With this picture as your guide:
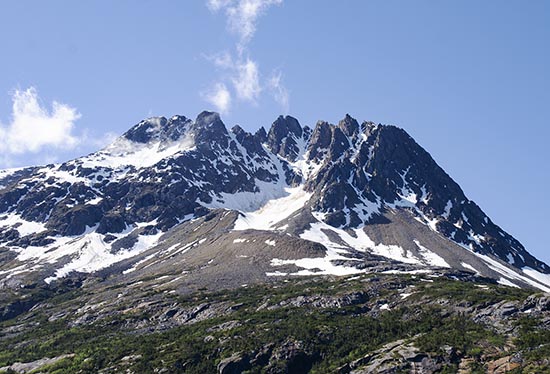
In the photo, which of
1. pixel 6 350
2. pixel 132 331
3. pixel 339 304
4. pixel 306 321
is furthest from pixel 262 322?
pixel 6 350

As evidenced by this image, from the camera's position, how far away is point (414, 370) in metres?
127

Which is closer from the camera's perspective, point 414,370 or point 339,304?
point 414,370

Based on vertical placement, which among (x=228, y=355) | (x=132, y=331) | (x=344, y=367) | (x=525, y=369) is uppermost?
(x=132, y=331)

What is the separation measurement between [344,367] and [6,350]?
109825 millimetres

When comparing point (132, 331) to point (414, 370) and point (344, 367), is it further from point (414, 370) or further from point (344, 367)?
point (414, 370)

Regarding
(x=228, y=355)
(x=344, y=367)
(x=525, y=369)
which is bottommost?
(x=525, y=369)

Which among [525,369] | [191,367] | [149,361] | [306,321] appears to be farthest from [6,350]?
[525,369]

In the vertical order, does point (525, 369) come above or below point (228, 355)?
below

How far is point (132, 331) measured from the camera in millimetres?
192625

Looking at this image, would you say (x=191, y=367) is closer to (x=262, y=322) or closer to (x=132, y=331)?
(x=262, y=322)

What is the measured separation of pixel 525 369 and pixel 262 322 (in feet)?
262

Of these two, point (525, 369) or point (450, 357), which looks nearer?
point (525, 369)

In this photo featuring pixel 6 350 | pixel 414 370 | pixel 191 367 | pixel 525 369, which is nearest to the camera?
pixel 525 369

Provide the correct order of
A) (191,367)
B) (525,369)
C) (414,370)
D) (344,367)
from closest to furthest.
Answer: (525,369), (414,370), (344,367), (191,367)
